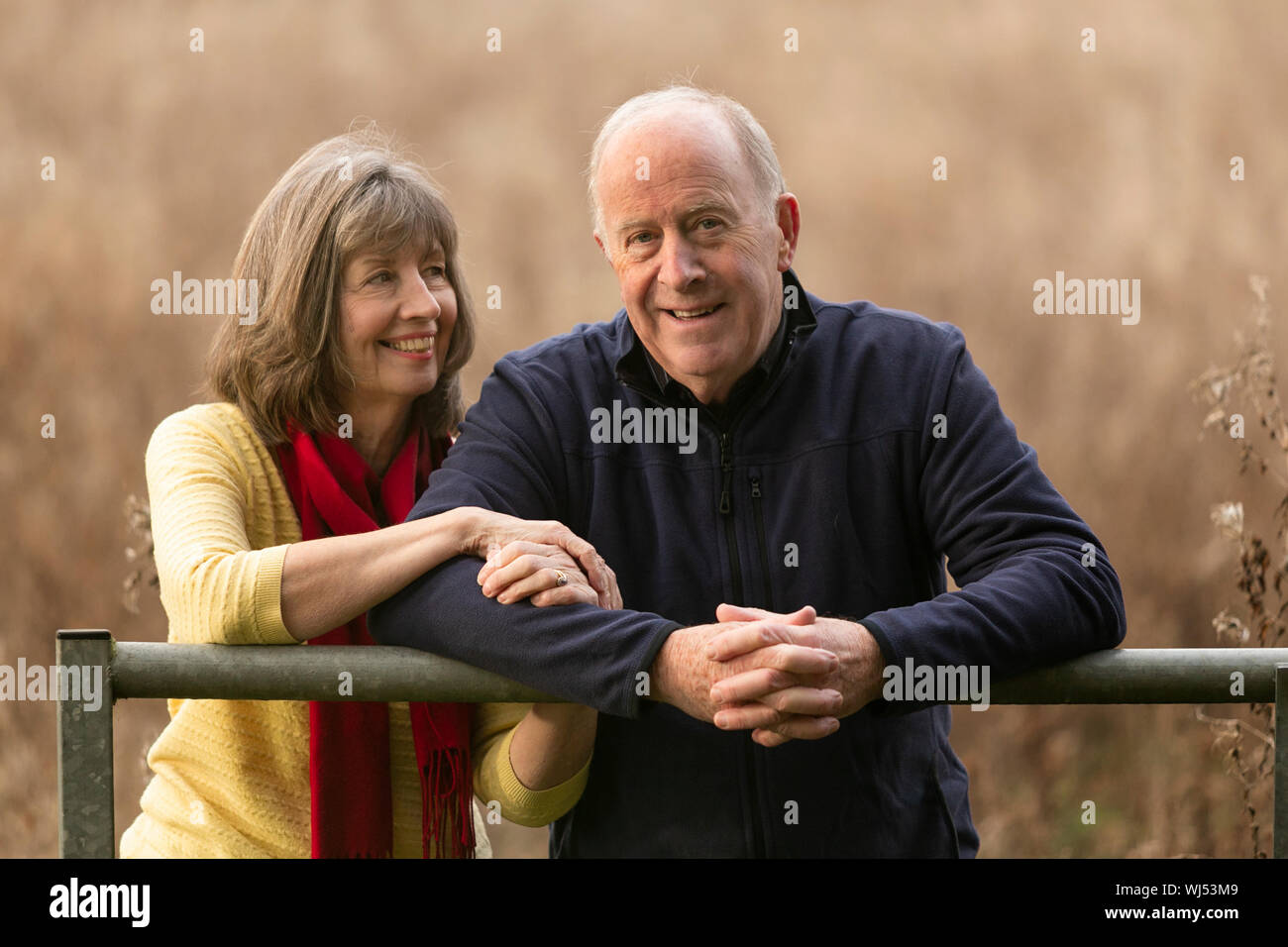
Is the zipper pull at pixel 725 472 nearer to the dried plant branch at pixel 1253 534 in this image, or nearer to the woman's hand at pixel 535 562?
the woman's hand at pixel 535 562

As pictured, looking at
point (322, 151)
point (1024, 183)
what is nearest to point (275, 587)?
point (322, 151)

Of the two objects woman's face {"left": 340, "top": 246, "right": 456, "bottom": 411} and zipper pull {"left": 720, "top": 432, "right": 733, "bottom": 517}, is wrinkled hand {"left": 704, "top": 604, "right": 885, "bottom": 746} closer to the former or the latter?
zipper pull {"left": 720, "top": 432, "right": 733, "bottom": 517}

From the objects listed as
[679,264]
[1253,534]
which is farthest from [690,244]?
[1253,534]

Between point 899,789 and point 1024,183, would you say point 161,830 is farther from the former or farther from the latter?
point 1024,183

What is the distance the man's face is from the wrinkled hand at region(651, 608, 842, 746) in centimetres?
51

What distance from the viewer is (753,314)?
2180 millimetres

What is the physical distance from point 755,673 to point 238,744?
883 mm

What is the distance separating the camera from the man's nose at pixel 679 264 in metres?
2.11

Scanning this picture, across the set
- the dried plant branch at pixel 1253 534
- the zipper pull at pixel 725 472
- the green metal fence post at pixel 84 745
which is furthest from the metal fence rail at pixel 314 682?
the dried plant branch at pixel 1253 534

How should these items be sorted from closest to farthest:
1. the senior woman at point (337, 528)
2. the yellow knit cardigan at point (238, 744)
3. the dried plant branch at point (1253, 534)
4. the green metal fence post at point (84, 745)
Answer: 1. the green metal fence post at point (84, 745)
2. the senior woman at point (337, 528)
3. the yellow knit cardigan at point (238, 744)
4. the dried plant branch at point (1253, 534)

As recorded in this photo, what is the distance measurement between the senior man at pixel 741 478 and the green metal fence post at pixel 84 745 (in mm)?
391

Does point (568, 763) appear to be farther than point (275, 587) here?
Yes

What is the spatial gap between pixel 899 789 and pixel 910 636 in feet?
1.31

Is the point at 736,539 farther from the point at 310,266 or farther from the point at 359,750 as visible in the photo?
the point at 310,266
